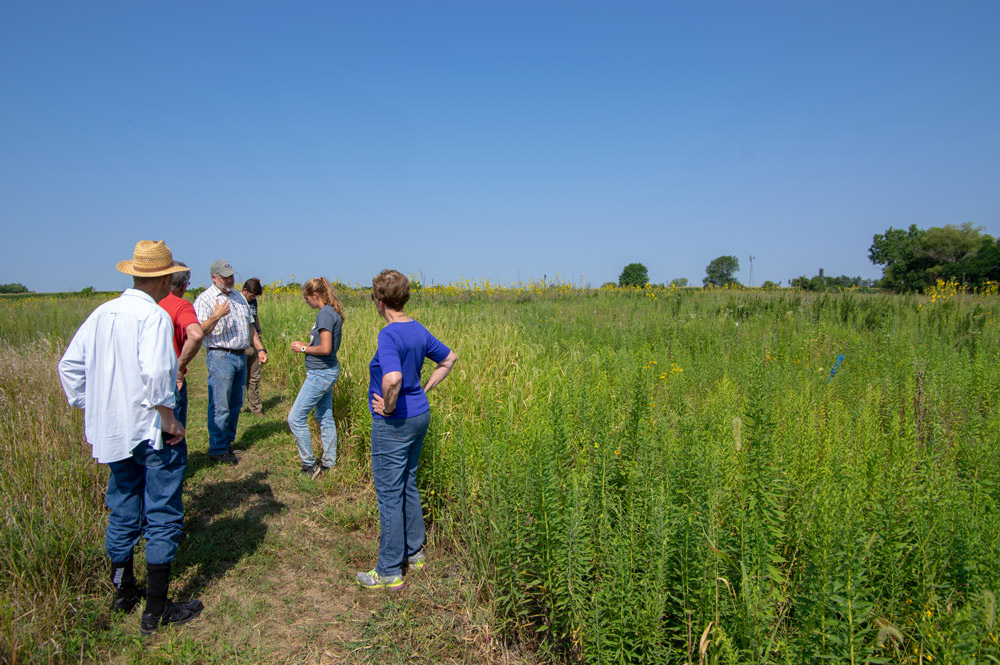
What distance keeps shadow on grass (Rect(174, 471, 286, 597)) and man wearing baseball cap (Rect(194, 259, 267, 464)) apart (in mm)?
599

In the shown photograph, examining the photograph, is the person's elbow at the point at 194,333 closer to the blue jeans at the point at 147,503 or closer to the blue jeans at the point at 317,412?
the blue jeans at the point at 317,412

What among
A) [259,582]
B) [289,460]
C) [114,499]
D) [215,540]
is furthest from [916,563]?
[289,460]

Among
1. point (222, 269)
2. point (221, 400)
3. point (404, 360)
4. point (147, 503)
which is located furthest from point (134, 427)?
point (222, 269)

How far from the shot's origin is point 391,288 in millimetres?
3402

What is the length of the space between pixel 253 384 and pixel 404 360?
16.9 feet

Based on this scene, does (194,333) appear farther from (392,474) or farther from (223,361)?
(392,474)

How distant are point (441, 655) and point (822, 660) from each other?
1838mm

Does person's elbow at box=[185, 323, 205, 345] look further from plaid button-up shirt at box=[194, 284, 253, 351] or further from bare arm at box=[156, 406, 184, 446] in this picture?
bare arm at box=[156, 406, 184, 446]

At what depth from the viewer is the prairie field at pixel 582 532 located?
205 cm

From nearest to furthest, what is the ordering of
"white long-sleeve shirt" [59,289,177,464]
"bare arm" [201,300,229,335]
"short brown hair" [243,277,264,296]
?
"white long-sleeve shirt" [59,289,177,464], "bare arm" [201,300,229,335], "short brown hair" [243,277,264,296]

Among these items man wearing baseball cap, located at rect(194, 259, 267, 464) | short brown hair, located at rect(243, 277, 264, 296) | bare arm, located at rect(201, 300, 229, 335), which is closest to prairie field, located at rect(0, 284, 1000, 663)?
man wearing baseball cap, located at rect(194, 259, 267, 464)

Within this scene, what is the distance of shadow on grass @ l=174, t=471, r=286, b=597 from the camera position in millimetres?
3590

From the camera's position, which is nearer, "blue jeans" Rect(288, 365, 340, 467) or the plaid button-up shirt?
"blue jeans" Rect(288, 365, 340, 467)

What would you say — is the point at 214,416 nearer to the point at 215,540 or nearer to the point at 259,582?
the point at 215,540
